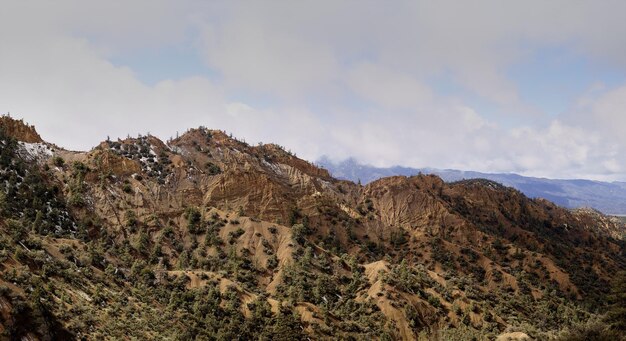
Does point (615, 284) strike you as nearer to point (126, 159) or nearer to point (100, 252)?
point (100, 252)

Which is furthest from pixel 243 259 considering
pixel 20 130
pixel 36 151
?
pixel 20 130

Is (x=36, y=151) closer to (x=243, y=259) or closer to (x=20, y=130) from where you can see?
(x=20, y=130)

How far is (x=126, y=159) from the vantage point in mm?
97750

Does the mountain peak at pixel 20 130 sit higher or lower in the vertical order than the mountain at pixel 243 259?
higher

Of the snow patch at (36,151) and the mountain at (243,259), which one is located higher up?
the snow patch at (36,151)

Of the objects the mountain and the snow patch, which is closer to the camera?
the mountain

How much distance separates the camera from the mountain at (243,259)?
43.5m

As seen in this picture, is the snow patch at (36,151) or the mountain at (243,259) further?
the snow patch at (36,151)

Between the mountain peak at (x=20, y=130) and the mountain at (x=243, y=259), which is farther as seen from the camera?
the mountain peak at (x=20, y=130)

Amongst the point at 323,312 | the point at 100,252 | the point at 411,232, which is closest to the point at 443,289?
the point at 323,312

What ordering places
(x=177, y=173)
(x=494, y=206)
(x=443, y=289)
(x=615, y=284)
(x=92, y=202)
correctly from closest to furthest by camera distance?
(x=615, y=284)
(x=443, y=289)
(x=92, y=202)
(x=177, y=173)
(x=494, y=206)

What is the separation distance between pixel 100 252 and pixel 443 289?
150 ft

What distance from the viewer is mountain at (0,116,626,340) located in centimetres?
4347

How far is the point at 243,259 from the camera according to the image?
74250 millimetres
